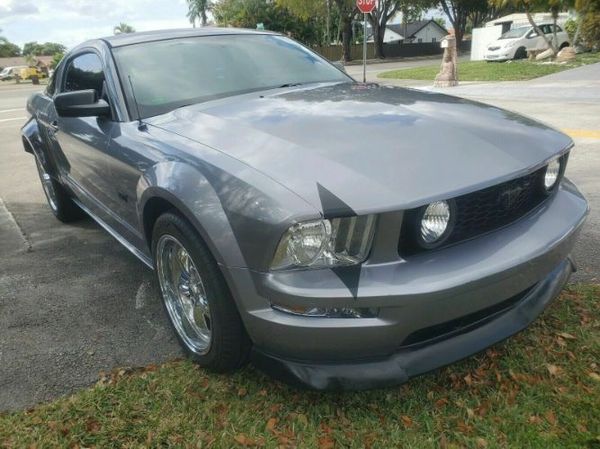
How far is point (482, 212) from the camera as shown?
2051mm

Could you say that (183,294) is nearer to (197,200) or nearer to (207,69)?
(197,200)

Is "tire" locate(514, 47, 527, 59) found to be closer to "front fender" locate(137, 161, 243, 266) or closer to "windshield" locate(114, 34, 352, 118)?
"windshield" locate(114, 34, 352, 118)

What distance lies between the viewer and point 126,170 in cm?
282

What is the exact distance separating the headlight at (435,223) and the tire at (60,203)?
3733mm

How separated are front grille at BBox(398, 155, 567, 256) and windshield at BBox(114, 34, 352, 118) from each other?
162 centimetres

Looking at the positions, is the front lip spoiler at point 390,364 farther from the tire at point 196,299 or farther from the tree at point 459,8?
the tree at point 459,8

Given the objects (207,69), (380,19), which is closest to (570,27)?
(380,19)

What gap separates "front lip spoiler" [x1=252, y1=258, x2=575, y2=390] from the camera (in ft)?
6.29

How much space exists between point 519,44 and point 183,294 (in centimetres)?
2500

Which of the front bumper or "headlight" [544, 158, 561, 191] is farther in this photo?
"headlight" [544, 158, 561, 191]

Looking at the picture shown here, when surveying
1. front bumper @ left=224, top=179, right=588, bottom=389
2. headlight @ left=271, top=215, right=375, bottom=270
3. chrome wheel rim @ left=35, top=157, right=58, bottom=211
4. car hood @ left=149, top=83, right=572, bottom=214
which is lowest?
chrome wheel rim @ left=35, top=157, right=58, bottom=211

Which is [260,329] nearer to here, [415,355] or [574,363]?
[415,355]

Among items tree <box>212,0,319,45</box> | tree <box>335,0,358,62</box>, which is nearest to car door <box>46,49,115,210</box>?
tree <box>335,0,358,62</box>

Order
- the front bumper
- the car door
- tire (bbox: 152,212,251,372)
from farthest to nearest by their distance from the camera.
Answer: the car door < tire (bbox: 152,212,251,372) < the front bumper
